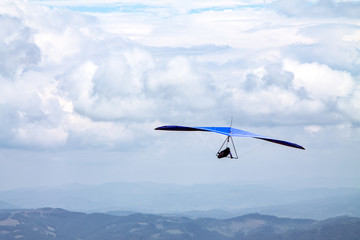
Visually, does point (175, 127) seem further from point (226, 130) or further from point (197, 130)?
point (226, 130)

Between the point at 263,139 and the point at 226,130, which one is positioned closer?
the point at 263,139

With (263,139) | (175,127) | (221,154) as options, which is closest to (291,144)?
(263,139)

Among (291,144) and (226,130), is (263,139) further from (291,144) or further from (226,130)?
(226,130)

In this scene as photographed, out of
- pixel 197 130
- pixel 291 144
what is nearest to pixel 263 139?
pixel 291 144

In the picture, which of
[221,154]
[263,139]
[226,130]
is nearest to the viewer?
[263,139]

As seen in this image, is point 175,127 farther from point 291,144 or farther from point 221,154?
Result: point 291,144

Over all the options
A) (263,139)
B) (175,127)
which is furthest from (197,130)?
(263,139)

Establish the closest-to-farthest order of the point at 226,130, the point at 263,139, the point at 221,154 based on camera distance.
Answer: the point at 263,139
the point at 221,154
the point at 226,130

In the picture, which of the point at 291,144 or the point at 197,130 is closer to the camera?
the point at 291,144
